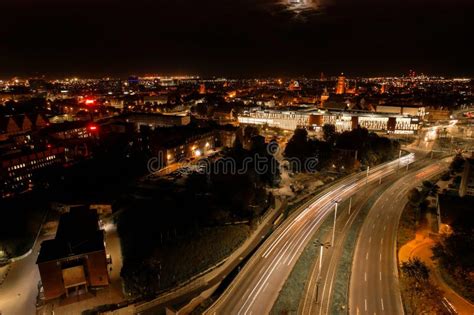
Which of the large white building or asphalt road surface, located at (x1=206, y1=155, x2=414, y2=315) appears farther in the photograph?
the large white building

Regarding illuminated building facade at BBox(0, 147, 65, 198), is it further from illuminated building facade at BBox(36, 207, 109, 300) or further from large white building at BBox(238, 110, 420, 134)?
large white building at BBox(238, 110, 420, 134)

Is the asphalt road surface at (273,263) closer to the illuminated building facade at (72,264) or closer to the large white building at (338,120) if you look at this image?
the illuminated building facade at (72,264)

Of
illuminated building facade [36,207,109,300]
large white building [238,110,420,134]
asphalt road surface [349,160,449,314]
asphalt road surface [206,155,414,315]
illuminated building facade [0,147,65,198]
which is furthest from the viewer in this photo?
large white building [238,110,420,134]

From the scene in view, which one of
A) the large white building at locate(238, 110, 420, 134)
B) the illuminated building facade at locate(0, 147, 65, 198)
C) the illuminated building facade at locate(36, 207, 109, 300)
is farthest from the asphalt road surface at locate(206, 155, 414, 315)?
the large white building at locate(238, 110, 420, 134)

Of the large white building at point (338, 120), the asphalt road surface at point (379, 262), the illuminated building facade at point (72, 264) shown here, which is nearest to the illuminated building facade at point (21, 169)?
the illuminated building facade at point (72, 264)

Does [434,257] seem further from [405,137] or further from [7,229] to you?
[405,137]

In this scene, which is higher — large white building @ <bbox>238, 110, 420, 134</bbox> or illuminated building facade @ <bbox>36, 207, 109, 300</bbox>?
large white building @ <bbox>238, 110, 420, 134</bbox>

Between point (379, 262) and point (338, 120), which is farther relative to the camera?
point (338, 120)

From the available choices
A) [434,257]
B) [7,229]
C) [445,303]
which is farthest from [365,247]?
[7,229]

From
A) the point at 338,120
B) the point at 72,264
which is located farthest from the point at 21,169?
the point at 338,120

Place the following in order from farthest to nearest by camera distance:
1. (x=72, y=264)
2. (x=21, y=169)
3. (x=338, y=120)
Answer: (x=338, y=120), (x=21, y=169), (x=72, y=264)

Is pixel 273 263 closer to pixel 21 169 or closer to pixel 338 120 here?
pixel 21 169
